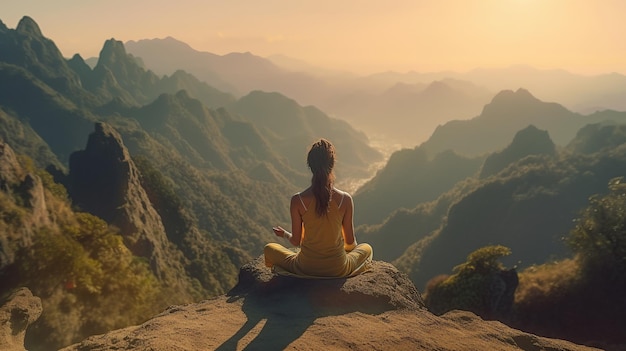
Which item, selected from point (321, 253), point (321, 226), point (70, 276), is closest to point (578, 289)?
point (321, 253)

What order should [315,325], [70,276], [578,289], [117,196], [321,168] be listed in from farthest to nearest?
1. [117,196]
2. [578,289]
3. [70,276]
4. [321,168]
5. [315,325]

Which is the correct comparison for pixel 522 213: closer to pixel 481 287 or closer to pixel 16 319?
pixel 481 287

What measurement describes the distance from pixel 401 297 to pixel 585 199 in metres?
74.9

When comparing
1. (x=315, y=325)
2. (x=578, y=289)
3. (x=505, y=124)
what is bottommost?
(x=578, y=289)

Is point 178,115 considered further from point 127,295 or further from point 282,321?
point 282,321

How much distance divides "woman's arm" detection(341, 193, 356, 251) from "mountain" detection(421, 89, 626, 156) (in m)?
193

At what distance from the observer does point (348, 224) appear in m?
6.27

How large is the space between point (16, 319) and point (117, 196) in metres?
28.0

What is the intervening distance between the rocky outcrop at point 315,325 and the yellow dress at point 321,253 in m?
0.19

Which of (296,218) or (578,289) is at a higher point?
(296,218)

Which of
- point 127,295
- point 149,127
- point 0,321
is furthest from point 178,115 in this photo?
point 0,321

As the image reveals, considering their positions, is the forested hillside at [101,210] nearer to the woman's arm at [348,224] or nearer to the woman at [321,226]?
the woman at [321,226]

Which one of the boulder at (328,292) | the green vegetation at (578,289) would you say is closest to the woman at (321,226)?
the boulder at (328,292)

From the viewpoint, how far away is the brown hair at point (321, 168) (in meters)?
5.71
